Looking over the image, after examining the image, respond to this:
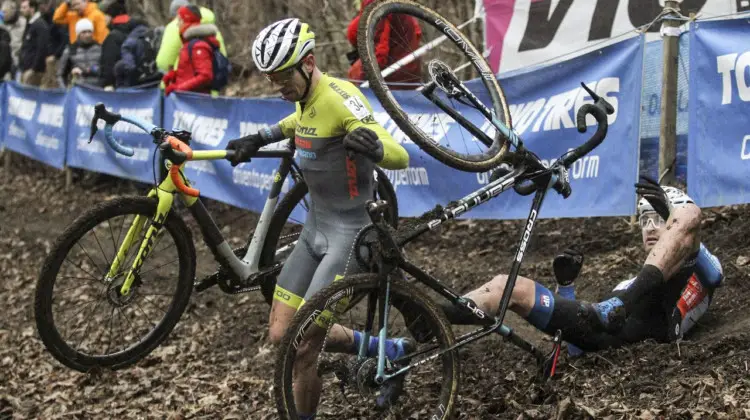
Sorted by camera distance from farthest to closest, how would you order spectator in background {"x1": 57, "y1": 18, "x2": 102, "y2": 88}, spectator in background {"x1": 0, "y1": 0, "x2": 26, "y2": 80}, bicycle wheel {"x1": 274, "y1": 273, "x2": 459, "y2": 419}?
spectator in background {"x1": 0, "y1": 0, "x2": 26, "y2": 80} < spectator in background {"x1": 57, "y1": 18, "x2": 102, "y2": 88} < bicycle wheel {"x1": 274, "y1": 273, "x2": 459, "y2": 419}

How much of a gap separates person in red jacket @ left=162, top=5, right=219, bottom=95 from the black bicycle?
6686mm

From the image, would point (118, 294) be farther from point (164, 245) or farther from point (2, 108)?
point (2, 108)

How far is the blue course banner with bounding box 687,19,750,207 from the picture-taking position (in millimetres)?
6844

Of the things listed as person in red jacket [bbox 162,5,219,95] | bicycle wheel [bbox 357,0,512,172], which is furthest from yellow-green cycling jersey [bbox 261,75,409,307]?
person in red jacket [bbox 162,5,219,95]

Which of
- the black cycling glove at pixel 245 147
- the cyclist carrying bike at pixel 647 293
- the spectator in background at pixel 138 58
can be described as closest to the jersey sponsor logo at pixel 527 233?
the cyclist carrying bike at pixel 647 293

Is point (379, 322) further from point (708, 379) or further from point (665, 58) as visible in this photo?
point (665, 58)

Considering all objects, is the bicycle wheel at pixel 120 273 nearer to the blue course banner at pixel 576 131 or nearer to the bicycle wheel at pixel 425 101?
the bicycle wheel at pixel 425 101

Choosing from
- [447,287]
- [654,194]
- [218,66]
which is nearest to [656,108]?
[654,194]

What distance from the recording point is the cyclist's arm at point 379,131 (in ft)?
17.4

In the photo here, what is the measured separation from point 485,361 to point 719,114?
2.27m

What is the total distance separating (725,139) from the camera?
274 inches

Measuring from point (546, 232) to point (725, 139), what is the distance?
2823mm

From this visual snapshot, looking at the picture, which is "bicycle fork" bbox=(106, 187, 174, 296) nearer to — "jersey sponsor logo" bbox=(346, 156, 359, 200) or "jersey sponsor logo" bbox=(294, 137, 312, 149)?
"jersey sponsor logo" bbox=(294, 137, 312, 149)

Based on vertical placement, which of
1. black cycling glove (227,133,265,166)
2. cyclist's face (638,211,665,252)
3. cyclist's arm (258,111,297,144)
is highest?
cyclist's arm (258,111,297,144)
